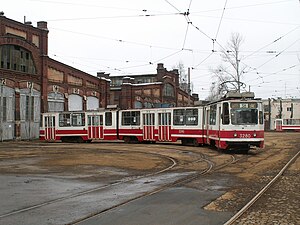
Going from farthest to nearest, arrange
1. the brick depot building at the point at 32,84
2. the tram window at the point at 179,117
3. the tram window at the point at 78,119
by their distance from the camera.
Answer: the brick depot building at the point at 32,84 → the tram window at the point at 78,119 → the tram window at the point at 179,117

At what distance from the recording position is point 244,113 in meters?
22.4

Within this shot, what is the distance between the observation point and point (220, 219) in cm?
761

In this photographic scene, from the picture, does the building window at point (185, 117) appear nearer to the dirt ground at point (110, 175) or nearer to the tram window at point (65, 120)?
the dirt ground at point (110, 175)

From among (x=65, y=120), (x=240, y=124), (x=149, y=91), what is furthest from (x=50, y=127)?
(x=149, y=91)

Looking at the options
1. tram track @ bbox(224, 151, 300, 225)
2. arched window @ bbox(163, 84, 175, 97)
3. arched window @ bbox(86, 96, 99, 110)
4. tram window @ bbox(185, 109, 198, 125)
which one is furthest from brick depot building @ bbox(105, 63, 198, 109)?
tram track @ bbox(224, 151, 300, 225)

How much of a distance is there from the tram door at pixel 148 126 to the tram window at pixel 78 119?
254 inches

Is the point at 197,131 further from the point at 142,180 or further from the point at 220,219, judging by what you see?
the point at 220,219

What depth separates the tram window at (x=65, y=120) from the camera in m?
36.6

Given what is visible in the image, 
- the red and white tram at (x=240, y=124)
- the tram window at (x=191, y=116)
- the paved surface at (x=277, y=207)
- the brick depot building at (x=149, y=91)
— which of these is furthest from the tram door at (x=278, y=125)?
the paved surface at (x=277, y=207)


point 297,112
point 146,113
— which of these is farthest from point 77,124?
point 297,112

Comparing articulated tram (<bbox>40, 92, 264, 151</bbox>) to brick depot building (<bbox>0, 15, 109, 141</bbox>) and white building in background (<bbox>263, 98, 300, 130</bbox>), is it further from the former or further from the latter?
white building in background (<bbox>263, 98, 300, 130</bbox>)

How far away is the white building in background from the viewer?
80.2m

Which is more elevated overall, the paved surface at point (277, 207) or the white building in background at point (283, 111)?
the white building in background at point (283, 111)

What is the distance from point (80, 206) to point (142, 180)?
4.20 meters
